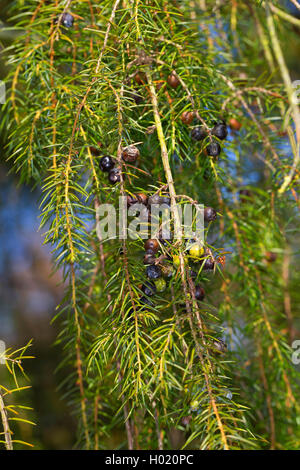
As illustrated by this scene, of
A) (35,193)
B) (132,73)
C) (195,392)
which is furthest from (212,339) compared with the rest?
(35,193)

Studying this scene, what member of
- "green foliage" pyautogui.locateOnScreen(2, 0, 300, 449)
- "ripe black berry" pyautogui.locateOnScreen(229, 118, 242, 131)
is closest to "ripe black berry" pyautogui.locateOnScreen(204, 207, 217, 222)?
"green foliage" pyautogui.locateOnScreen(2, 0, 300, 449)

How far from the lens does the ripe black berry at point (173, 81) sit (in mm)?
730

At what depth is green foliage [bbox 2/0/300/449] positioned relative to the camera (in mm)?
571

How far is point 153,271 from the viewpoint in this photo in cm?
60

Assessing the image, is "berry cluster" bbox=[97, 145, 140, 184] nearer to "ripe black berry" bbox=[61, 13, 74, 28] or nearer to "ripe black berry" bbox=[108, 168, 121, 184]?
"ripe black berry" bbox=[108, 168, 121, 184]

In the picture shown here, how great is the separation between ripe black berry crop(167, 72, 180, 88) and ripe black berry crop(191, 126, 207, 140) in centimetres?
9

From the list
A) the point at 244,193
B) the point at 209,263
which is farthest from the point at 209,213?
the point at 244,193

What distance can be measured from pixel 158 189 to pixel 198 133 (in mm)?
163

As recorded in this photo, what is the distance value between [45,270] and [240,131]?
1582 mm

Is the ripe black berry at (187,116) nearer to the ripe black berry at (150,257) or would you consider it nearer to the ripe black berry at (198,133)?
the ripe black berry at (198,133)

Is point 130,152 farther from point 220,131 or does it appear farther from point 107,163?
point 220,131

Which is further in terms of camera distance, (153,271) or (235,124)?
(235,124)
